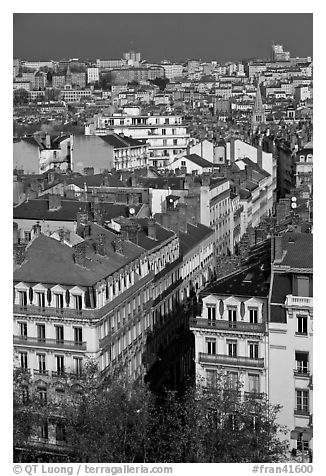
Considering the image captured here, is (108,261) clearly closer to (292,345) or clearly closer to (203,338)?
(203,338)

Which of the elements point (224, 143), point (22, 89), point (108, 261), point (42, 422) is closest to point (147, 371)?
point (108, 261)

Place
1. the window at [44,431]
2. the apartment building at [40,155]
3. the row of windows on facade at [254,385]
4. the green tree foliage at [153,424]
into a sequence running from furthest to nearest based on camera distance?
the apartment building at [40,155] < the row of windows on facade at [254,385] < the window at [44,431] < the green tree foliage at [153,424]

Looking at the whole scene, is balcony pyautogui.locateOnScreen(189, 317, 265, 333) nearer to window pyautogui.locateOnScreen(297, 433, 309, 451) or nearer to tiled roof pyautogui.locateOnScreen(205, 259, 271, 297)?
tiled roof pyautogui.locateOnScreen(205, 259, 271, 297)

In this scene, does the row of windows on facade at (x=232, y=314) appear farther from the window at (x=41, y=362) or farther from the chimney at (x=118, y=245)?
the window at (x=41, y=362)

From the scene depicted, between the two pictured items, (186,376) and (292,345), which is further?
(186,376)

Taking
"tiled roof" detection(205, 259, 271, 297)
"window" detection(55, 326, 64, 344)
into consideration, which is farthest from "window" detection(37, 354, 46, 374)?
"tiled roof" detection(205, 259, 271, 297)

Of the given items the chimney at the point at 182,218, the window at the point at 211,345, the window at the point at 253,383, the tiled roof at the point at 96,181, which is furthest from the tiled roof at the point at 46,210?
the window at the point at 253,383

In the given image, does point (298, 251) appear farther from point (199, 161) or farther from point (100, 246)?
point (199, 161)
